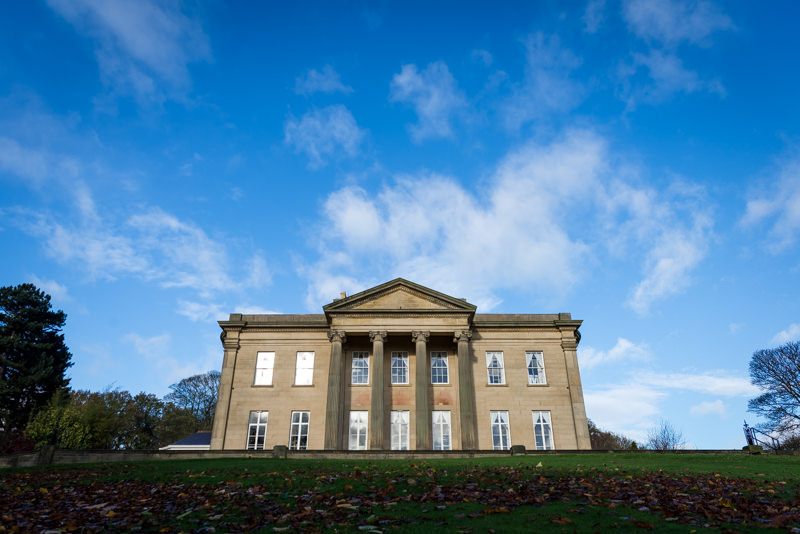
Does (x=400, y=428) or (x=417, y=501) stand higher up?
(x=400, y=428)

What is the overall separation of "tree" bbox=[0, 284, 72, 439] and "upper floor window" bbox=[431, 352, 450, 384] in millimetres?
35430

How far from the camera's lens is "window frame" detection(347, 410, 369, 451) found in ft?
110

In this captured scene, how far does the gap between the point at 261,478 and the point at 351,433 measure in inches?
807

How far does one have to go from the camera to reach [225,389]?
35094 mm

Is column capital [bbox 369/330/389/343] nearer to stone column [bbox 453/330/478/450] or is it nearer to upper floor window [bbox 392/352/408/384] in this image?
upper floor window [bbox 392/352/408/384]

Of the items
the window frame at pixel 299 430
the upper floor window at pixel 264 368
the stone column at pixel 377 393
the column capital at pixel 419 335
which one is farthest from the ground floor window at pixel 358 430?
the upper floor window at pixel 264 368

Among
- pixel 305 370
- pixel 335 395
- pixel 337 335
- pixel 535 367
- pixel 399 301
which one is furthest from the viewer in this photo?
pixel 535 367

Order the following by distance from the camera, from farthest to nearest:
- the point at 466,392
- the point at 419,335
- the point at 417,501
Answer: the point at 419,335
the point at 466,392
the point at 417,501

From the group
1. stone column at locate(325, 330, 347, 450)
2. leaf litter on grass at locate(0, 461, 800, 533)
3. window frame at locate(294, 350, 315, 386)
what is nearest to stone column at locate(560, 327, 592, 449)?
stone column at locate(325, 330, 347, 450)

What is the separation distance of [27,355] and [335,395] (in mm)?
34143

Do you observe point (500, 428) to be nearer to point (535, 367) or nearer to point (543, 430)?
point (543, 430)

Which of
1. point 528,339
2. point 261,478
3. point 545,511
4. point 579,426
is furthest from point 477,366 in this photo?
point 545,511

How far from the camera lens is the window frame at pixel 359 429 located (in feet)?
110

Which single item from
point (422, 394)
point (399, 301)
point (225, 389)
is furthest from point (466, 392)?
point (225, 389)
